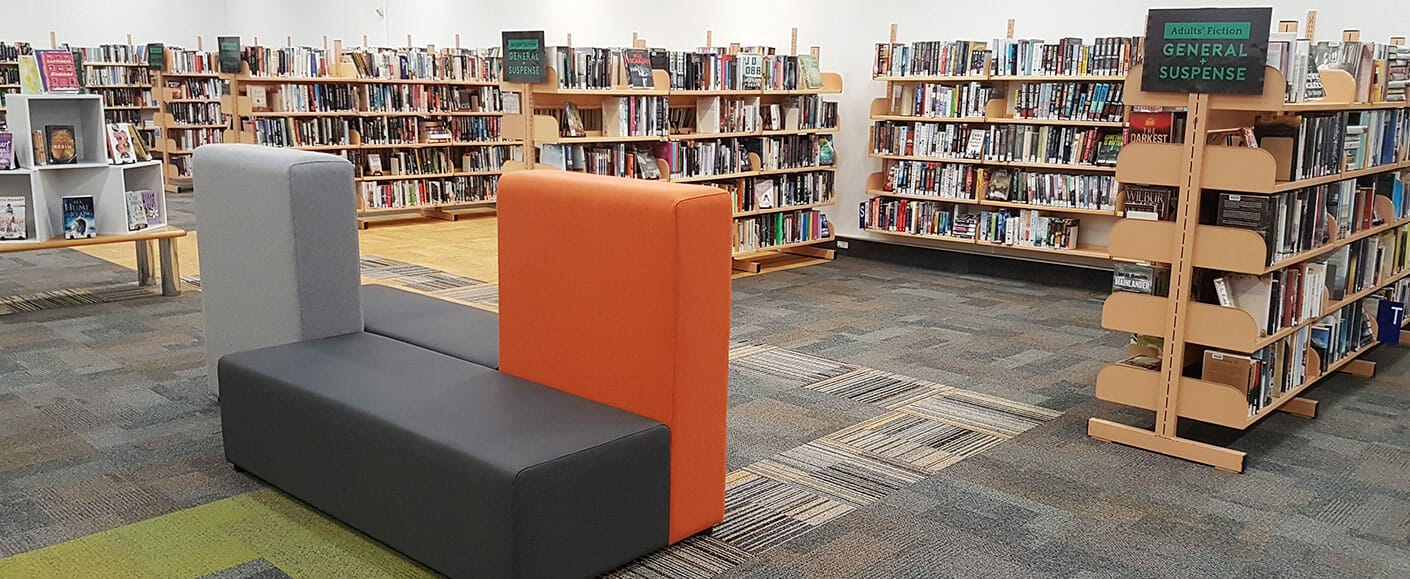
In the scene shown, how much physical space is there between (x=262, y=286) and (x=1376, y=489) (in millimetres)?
4069

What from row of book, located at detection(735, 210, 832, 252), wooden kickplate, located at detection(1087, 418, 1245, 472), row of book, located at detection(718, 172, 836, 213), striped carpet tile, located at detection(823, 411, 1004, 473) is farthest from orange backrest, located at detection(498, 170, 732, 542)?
row of book, located at detection(735, 210, 832, 252)

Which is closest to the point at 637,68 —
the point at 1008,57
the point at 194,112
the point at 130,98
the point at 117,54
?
the point at 1008,57

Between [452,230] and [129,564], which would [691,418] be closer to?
[129,564]

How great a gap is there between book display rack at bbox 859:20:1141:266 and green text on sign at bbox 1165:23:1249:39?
337cm

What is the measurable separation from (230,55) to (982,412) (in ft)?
25.4

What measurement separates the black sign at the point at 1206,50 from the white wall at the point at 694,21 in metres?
3.32

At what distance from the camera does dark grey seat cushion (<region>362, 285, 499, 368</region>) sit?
3.78m

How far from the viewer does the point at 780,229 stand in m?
8.38

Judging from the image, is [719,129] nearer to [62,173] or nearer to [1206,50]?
[62,173]

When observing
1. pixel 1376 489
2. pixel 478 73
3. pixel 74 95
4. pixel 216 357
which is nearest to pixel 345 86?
pixel 478 73

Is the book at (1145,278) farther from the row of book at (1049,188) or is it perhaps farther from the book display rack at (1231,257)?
the row of book at (1049,188)

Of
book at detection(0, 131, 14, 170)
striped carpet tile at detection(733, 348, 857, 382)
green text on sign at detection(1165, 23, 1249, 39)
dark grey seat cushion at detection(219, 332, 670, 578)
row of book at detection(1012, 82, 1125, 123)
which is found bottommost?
striped carpet tile at detection(733, 348, 857, 382)

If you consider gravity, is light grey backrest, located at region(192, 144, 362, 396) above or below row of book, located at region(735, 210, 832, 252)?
above

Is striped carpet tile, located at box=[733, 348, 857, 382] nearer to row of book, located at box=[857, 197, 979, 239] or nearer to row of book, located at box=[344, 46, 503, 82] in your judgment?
row of book, located at box=[857, 197, 979, 239]
